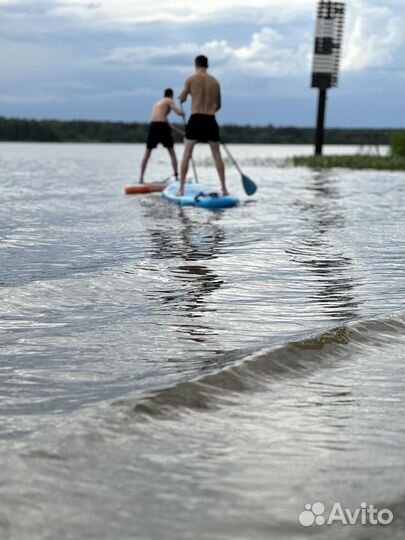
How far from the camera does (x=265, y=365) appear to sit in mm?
5133

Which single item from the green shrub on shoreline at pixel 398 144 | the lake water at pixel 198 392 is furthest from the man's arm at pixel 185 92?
the green shrub on shoreline at pixel 398 144

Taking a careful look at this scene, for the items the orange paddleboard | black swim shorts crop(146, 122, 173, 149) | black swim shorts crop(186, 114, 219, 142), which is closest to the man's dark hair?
black swim shorts crop(186, 114, 219, 142)

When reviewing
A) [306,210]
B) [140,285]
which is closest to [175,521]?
[140,285]

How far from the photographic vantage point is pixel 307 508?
128 inches

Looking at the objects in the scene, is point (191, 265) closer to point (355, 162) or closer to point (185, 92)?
point (185, 92)

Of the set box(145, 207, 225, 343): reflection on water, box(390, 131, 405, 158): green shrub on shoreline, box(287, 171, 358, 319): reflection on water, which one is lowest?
box(145, 207, 225, 343): reflection on water

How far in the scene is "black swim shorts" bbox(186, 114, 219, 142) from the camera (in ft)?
52.9

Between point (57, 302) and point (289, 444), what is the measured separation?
3576mm

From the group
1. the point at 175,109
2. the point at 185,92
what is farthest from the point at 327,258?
the point at 175,109

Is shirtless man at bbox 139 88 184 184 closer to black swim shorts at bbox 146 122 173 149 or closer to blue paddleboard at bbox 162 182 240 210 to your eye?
black swim shorts at bbox 146 122 173 149

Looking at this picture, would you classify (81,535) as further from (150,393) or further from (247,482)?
(150,393)

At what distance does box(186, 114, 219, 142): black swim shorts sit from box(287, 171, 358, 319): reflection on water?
1951mm

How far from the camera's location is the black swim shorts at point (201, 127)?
16125mm

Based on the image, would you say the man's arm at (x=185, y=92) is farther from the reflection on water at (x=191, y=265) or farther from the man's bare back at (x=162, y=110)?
the man's bare back at (x=162, y=110)
